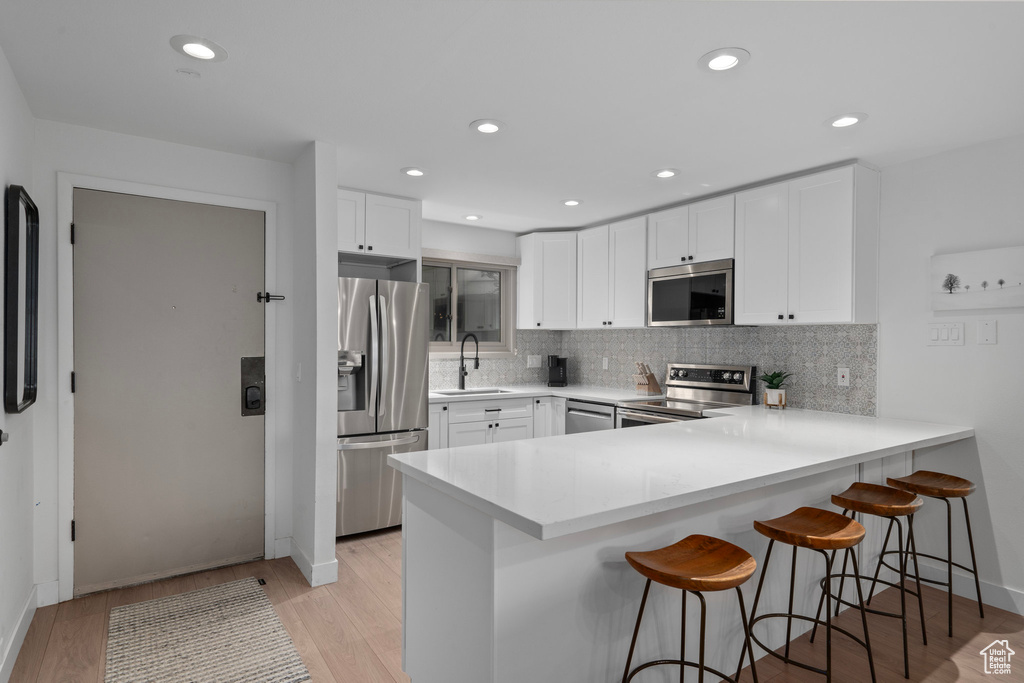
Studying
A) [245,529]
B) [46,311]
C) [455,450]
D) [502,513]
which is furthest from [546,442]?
[46,311]

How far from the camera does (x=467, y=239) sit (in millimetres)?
5000

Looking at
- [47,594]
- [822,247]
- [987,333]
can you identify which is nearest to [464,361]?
[822,247]

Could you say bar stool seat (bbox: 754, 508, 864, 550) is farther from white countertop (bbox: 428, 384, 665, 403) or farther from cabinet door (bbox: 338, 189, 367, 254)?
cabinet door (bbox: 338, 189, 367, 254)

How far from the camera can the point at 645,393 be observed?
178 inches

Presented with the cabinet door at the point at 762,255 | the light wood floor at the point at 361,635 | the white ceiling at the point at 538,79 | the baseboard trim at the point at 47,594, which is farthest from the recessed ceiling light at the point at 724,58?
the baseboard trim at the point at 47,594

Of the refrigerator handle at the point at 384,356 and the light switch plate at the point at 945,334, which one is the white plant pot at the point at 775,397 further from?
the refrigerator handle at the point at 384,356

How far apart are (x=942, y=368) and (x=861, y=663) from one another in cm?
159

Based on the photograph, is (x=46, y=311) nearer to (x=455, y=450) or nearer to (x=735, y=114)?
(x=455, y=450)

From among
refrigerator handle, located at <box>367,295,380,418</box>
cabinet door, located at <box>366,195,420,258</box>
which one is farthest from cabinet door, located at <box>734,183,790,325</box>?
refrigerator handle, located at <box>367,295,380,418</box>

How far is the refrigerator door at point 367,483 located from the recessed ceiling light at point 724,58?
2.69 metres

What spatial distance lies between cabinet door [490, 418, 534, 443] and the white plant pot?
1.81 metres

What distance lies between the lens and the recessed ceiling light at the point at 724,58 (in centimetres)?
194

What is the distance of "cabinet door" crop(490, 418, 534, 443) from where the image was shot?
4449 millimetres

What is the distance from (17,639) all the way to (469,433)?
266 cm
